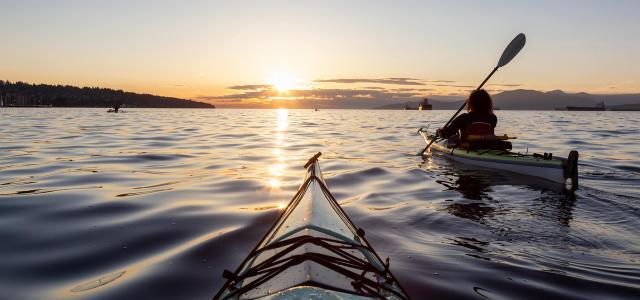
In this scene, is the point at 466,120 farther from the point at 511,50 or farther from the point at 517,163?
the point at 511,50

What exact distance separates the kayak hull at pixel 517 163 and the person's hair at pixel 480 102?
1.09 meters

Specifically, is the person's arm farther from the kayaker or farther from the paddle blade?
the paddle blade

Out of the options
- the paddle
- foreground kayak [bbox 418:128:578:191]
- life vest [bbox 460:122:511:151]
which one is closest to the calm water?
foreground kayak [bbox 418:128:578:191]

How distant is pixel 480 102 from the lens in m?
10.0

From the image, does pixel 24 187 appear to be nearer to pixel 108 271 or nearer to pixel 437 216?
pixel 108 271

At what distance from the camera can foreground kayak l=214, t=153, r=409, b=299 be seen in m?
2.30

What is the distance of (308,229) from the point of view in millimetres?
3066

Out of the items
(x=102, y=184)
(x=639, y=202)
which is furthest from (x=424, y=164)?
(x=102, y=184)

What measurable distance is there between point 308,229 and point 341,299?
964mm

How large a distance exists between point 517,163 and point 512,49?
15.8 feet

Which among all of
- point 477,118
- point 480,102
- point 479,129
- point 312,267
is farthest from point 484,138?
point 312,267

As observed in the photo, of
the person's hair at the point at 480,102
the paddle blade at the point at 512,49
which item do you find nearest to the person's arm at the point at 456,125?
the person's hair at the point at 480,102

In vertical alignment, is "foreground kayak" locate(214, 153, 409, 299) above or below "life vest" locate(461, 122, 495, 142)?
below

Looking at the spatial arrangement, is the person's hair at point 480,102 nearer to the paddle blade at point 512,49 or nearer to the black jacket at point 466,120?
the black jacket at point 466,120
